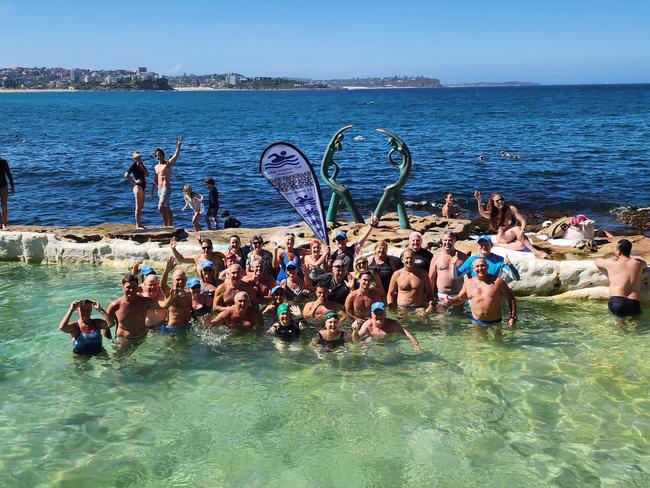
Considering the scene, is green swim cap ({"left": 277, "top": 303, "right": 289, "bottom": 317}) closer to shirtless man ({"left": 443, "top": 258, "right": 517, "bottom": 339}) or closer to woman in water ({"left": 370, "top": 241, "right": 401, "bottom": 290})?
woman in water ({"left": 370, "top": 241, "right": 401, "bottom": 290})

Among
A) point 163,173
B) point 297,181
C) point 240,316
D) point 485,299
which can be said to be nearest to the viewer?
point 485,299

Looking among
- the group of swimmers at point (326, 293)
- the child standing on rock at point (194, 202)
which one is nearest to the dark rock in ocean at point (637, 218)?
the group of swimmers at point (326, 293)

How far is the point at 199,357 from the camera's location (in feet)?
29.8

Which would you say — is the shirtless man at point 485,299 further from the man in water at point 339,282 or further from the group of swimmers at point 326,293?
the man in water at point 339,282

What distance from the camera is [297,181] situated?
11273 mm

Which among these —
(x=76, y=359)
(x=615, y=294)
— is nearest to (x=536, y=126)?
(x=615, y=294)

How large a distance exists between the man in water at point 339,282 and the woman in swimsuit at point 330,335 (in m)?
0.99

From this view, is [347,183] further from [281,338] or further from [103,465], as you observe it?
[103,465]

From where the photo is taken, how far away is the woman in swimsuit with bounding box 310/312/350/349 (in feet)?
28.5

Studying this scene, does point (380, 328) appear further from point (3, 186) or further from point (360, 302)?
point (3, 186)

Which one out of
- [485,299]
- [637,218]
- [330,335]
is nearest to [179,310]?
[330,335]

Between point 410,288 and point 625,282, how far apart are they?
10.6 ft

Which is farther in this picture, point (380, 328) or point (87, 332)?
point (380, 328)

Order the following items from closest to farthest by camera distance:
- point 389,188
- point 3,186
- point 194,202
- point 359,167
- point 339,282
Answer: point 339,282 < point 389,188 < point 3,186 < point 194,202 < point 359,167
